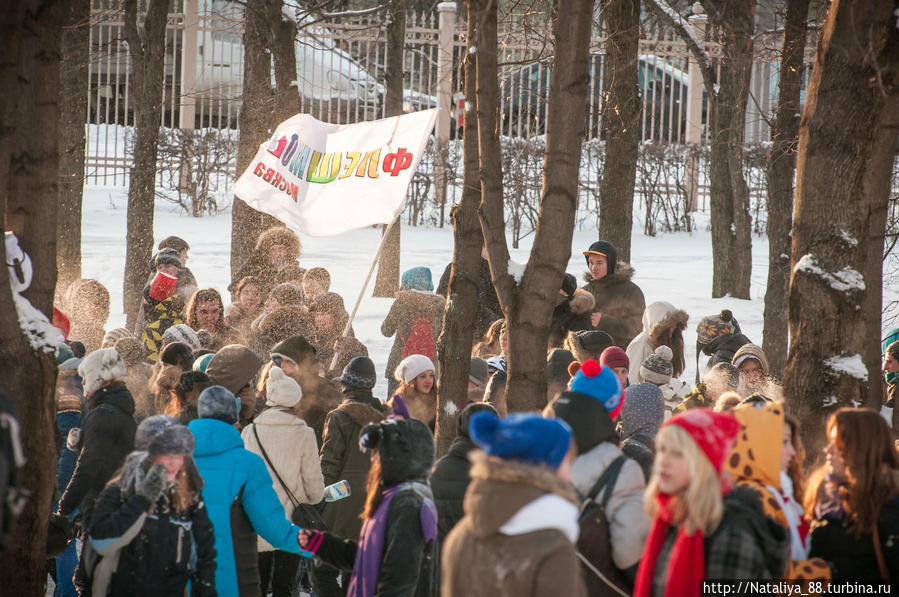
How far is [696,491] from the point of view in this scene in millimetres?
3230

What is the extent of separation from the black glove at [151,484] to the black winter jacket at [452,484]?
1155 mm

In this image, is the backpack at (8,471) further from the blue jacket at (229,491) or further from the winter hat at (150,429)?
the blue jacket at (229,491)

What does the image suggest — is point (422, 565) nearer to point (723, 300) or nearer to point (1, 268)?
point (1, 268)

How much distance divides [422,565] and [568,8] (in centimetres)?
277

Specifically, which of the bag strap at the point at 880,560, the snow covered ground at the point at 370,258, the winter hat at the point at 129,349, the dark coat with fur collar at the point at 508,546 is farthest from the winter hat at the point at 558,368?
the snow covered ground at the point at 370,258

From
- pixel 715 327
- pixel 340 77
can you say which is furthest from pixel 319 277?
pixel 340 77

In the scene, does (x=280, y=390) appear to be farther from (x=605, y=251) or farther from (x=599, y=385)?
(x=605, y=251)


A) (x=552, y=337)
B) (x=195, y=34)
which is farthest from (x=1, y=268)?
(x=195, y=34)

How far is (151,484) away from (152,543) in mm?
259

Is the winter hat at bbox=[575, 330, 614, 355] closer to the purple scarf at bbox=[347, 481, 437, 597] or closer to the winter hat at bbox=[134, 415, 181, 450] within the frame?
the purple scarf at bbox=[347, 481, 437, 597]

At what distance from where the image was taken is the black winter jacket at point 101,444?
5250mm

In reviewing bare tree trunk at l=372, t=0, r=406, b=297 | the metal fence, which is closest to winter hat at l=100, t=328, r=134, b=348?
bare tree trunk at l=372, t=0, r=406, b=297

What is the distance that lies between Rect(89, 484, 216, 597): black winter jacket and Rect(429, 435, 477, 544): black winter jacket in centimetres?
99

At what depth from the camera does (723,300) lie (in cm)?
1431
